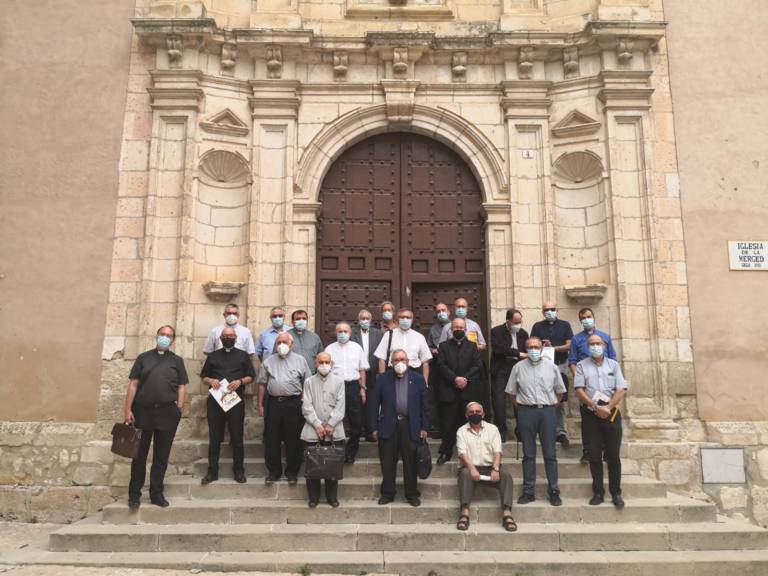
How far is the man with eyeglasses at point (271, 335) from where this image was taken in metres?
7.52

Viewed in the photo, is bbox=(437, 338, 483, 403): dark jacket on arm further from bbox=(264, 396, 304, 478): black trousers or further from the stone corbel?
the stone corbel

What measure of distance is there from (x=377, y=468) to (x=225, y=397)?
1.73 m

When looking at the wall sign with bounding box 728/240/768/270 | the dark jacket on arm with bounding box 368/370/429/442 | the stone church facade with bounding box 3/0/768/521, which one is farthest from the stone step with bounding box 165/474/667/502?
the wall sign with bounding box 728/240/768/270

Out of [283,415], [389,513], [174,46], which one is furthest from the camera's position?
[174,46]

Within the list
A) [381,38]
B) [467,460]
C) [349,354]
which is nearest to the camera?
[467,460]

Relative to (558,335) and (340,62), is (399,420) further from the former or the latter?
(340,62)

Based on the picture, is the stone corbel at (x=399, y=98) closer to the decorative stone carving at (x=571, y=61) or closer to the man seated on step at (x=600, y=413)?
the decorative stone carving at (x=571, y=61)

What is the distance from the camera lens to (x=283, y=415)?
22.0ft

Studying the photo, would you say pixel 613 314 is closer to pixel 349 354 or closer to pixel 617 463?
pixel 617 463

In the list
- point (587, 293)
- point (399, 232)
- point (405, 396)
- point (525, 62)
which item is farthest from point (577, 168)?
point (405, 396)

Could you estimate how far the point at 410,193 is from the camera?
916cm

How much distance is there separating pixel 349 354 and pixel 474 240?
2.80 m

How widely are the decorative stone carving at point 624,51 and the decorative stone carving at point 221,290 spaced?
5.73 metres

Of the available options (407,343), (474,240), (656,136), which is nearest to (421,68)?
(474,240)
